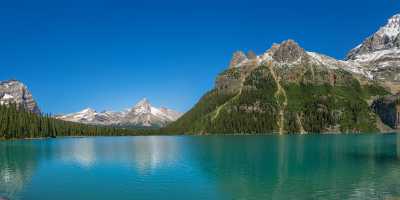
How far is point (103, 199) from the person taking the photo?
195ft

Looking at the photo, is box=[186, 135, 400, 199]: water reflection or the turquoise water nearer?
box=[186, 135, 400, 199]: water reflection

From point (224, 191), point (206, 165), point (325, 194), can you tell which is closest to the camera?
point (325, 194)

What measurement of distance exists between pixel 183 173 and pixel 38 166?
43.4 metres

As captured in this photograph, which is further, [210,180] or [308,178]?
[308,178]

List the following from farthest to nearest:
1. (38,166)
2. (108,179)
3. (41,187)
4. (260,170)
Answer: (38,166)
(260,170)
(108,179)
(41,187)

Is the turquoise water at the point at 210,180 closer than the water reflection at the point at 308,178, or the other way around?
the water reflection at the point at 308,178

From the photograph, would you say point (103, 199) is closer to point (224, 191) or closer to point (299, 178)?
point (224, 191)

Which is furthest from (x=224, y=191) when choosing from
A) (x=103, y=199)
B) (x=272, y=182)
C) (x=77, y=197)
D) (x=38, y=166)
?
(x=38, y=166)

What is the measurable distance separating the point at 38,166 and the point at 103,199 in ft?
177

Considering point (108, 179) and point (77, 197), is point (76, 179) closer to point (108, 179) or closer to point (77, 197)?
point (108, 179)

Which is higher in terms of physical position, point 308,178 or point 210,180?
→ point 308,178

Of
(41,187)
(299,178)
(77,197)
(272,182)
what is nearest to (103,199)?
(77,197)

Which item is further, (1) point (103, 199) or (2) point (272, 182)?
(2) point (272, 182)

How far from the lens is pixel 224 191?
63188 millimetres
